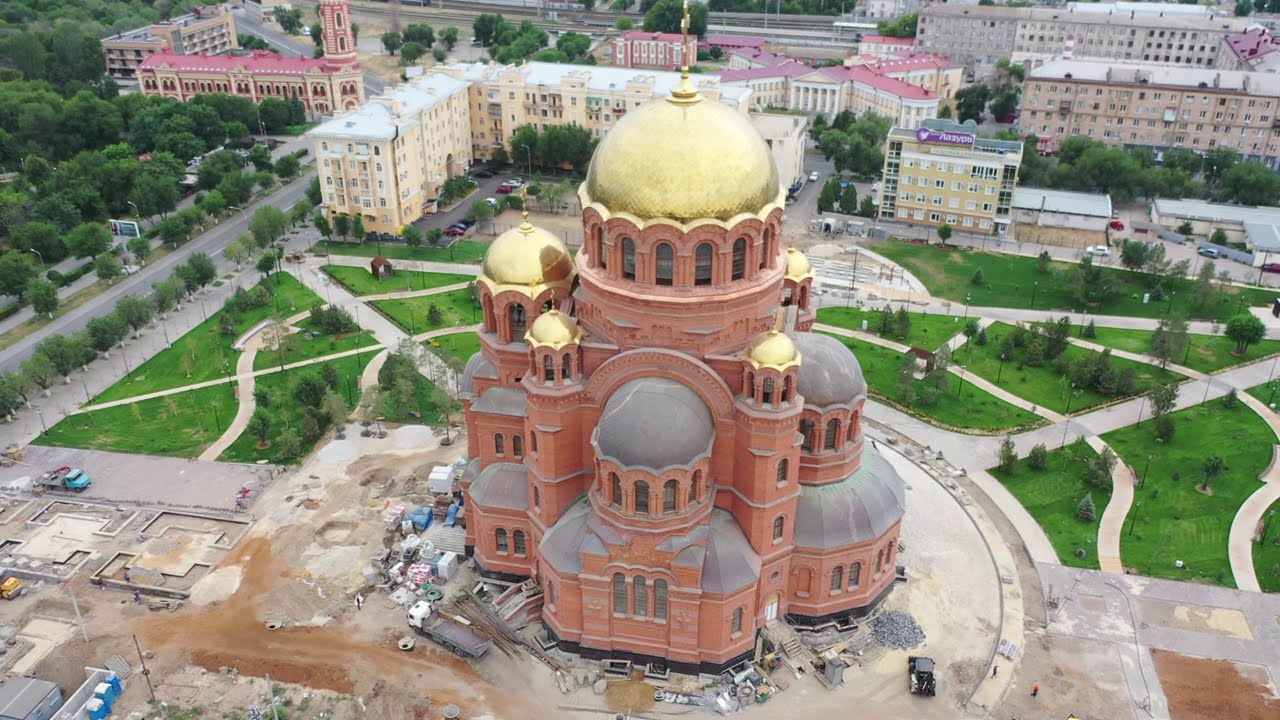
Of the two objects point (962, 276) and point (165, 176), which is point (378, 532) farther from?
point (165, 176)

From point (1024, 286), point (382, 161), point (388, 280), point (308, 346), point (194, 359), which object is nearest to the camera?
point (194, 359)

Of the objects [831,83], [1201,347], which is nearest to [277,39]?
[831,83]

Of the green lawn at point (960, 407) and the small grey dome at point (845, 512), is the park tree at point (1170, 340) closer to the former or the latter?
the green lawn at point (960, 407)

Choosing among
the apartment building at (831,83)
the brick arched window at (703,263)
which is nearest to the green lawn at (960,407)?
the brick arched window at (703,263)

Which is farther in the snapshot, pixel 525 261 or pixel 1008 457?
pixel 1008 457

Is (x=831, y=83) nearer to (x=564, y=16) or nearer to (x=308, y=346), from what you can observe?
(x=564, y=16)

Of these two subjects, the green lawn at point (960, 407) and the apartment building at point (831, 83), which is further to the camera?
the apartment building at point (831, 83)

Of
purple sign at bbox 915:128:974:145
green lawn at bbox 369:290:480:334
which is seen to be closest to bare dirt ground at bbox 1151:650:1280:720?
green lawn at bbox 369:290:480:334
